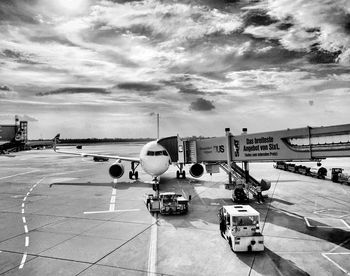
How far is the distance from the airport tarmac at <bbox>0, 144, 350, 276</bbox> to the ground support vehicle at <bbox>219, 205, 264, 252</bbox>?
42cm

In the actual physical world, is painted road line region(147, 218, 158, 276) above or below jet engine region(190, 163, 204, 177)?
below

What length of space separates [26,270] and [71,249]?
8.91 feet

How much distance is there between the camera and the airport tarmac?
1288cm

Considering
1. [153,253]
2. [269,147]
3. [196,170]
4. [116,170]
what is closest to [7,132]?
[116,170]

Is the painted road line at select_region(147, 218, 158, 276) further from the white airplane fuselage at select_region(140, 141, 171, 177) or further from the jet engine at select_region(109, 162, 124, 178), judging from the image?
the jet engine at select_region(109, 162, 124, 178)

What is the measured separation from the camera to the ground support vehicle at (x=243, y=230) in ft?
46.6

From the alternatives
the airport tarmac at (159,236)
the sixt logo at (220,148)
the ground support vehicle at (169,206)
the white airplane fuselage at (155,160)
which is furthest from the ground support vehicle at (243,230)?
the white airplane fuselage at (155,160)

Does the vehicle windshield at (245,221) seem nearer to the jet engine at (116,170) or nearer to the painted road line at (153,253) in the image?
the painted road line at (153,253)

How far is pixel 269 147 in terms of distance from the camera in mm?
22328

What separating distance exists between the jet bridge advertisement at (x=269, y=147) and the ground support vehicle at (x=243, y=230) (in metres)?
6.80

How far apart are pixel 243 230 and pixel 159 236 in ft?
17.5

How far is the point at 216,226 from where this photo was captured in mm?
18938

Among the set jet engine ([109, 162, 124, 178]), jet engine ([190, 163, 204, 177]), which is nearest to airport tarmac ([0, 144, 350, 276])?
jet engine ([190, 163, 204, 177])

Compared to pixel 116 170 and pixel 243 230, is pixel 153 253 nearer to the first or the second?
pixel 243 230
